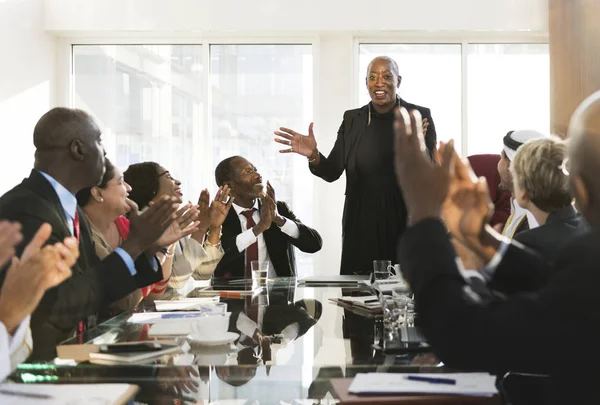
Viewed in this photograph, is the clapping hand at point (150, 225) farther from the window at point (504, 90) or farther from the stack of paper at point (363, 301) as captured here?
the window at point (504, 90)

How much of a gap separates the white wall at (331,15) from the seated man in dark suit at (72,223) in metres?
3.77

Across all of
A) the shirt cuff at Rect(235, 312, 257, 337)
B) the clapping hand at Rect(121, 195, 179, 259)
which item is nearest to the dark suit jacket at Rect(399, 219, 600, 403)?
the shirt cuff at Rect(235, 312, 257, 337)

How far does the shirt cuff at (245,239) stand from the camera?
4.36 m

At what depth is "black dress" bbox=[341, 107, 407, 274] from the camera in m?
4.76

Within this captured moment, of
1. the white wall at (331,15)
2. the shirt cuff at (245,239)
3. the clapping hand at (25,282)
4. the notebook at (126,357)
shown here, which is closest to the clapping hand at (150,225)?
the notebook at (126,357)

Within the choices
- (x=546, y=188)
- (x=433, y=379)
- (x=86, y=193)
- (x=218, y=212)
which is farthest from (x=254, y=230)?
(x=433, y=379)

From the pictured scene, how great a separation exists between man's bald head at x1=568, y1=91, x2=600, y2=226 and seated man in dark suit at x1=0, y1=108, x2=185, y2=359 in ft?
4.55

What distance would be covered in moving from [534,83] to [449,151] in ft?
18.8

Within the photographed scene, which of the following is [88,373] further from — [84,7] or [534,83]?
[534,83]

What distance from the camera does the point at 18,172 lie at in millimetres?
6129

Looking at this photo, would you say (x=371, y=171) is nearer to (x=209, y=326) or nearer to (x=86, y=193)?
(x=86, y=193)

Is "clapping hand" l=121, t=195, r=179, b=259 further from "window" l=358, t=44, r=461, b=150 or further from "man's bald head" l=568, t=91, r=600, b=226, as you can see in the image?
"window" l=358, t=44, r=461, b=150

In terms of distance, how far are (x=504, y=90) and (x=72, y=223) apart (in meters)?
4.86

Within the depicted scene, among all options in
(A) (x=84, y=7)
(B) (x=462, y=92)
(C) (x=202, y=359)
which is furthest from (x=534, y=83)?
(C) (x=202, y=359)
